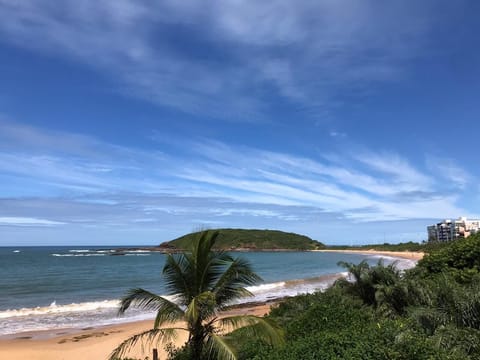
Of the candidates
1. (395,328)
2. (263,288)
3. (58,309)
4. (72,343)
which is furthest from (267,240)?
(395,328)

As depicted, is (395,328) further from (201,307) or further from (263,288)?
(263,288)

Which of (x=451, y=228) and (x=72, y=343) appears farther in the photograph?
(x=451, y=228)

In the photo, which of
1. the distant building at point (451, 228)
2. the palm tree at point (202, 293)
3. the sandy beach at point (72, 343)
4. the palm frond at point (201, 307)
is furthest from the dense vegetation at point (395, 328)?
the distant building at point (451, 228)

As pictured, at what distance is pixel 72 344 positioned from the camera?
587 inches

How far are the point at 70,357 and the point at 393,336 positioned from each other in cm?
1127

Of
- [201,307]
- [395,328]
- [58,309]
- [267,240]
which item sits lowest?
[58,309]

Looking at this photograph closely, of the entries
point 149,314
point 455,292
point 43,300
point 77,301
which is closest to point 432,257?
point 455,292

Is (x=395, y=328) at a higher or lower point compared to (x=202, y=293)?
lower

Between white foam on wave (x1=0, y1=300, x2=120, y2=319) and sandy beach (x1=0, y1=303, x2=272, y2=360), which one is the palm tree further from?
white foam on wave (x1=0, y1=300, x2=120, y2=319)

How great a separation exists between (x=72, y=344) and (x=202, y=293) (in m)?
10.1

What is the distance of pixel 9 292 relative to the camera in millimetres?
31672

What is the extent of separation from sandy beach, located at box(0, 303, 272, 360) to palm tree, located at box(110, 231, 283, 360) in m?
4.72

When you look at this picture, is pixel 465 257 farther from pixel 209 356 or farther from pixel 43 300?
pixel 43 300

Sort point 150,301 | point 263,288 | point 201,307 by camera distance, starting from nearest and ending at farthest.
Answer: point 201,307, point 150,301, point 263,288
